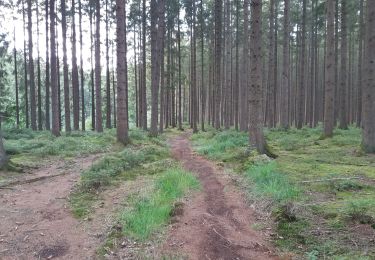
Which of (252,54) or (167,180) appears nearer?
(167,180)

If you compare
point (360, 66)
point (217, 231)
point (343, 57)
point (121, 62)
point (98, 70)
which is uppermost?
point (360, 66)

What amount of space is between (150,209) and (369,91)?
972 cm

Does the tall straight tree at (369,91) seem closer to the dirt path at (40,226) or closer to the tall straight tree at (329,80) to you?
the tall straight tree at (329,80)

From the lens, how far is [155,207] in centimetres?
620

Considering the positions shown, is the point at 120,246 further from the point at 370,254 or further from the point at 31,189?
the point at 31,189

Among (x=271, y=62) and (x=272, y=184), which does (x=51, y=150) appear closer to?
(x=272, y=184)

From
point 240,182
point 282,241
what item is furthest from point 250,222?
point 240,182

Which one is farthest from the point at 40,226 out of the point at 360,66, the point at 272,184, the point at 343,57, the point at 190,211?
the point at 360,66

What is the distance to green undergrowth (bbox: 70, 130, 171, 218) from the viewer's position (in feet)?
23.3

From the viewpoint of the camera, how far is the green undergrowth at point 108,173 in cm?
710

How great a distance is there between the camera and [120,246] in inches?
195

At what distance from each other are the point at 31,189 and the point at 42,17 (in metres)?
27.0

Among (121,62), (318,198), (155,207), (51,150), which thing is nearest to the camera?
(155,207)

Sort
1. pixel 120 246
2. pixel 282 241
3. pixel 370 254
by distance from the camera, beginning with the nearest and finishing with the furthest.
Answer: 1. pixel 370 254
2. pixel 120 246
3. pixel 282 241
